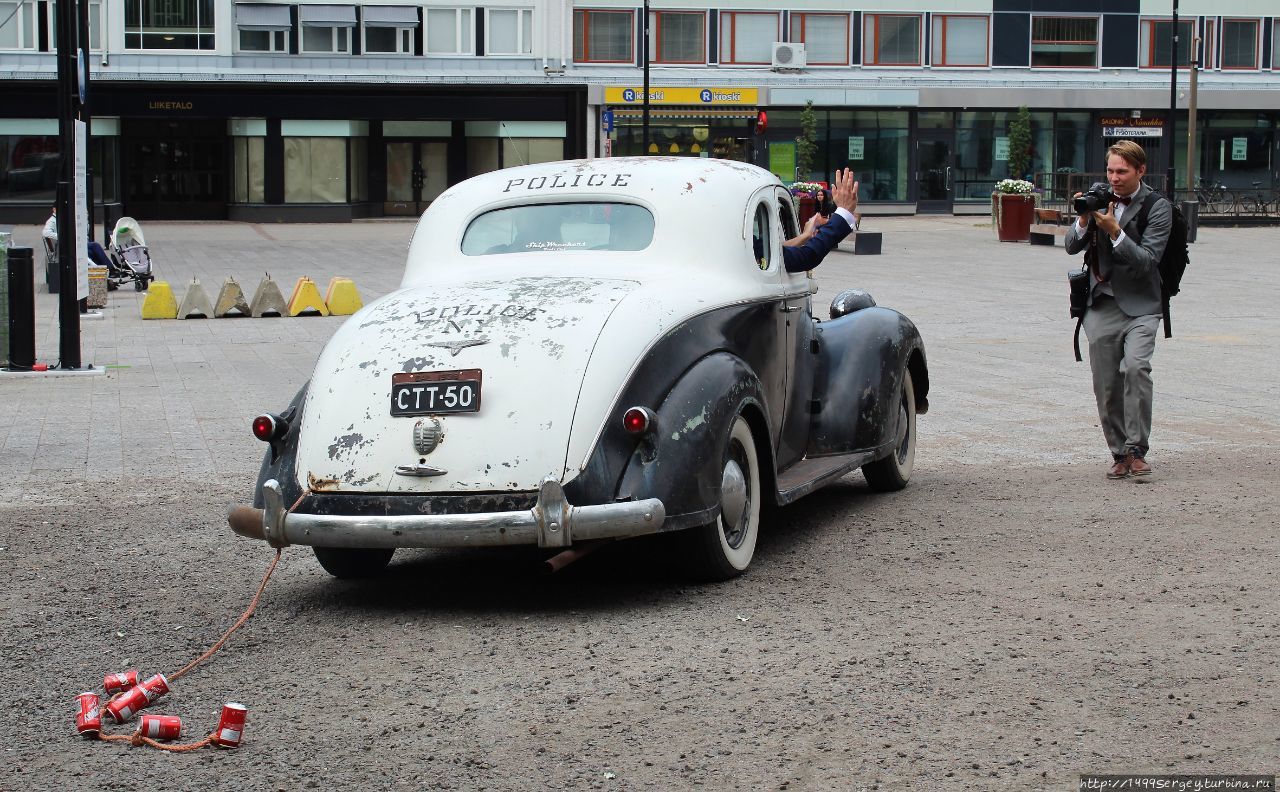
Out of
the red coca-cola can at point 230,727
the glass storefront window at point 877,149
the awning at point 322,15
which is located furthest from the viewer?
the glass storefront window at point 877,149

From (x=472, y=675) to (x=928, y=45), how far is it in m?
48.9

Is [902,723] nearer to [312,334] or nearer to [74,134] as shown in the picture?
Answer: [74,134]

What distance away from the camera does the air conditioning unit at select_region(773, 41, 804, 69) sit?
5075 cm

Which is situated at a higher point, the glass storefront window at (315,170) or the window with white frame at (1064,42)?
the window with white frame at (1064,42)

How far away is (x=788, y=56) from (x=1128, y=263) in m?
43.3

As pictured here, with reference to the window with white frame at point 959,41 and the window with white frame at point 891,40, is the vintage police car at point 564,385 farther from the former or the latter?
the window with white frame at point 959,41

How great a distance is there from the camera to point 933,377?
1380 centimetres

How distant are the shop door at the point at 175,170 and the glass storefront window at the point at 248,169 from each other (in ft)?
1.68

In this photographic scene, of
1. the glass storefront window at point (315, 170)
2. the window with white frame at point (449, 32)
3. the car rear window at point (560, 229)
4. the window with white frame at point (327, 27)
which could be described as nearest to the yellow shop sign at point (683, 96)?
the window with white frame at point (449, 32)

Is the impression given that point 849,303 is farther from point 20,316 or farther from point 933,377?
point 20,316

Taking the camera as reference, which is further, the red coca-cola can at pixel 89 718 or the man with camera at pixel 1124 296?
the man with camera at pixel 1124 296

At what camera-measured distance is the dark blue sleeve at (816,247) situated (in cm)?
783

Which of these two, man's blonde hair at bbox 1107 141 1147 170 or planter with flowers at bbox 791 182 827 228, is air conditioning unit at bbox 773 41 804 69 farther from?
man's blonde hair at bbox 1107 141 1147 170

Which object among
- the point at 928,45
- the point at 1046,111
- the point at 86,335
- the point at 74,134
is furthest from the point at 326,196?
the point at 74,134
